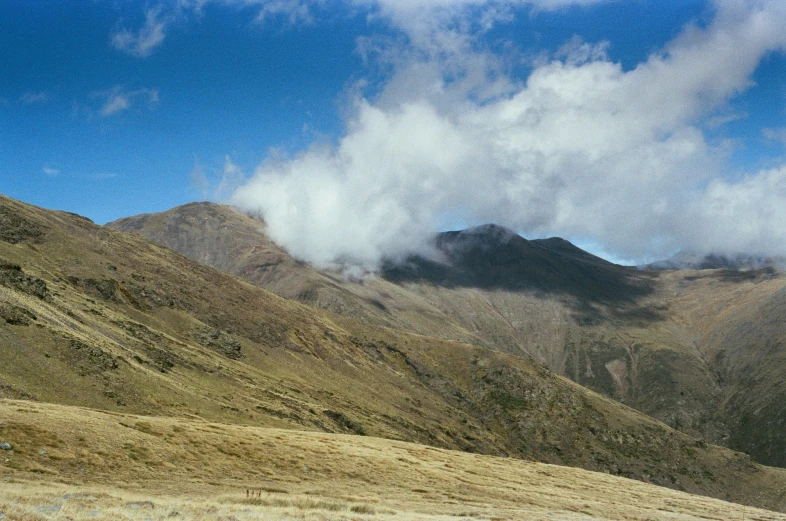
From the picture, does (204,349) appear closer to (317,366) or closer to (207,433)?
(317,366)

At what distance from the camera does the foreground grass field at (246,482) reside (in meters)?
28.9

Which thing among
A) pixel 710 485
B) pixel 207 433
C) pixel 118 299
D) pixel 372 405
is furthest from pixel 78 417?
pixel 710 485

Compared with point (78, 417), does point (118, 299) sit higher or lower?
higher

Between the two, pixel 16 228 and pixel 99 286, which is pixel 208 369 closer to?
pixel 99 286

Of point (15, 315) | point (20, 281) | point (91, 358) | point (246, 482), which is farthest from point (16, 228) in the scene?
point (246, 482)

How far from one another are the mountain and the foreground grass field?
863 mm

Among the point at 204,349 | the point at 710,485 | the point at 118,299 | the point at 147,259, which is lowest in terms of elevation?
the point at 710,485

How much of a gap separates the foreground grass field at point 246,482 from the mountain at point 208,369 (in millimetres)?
863

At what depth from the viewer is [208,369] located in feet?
345

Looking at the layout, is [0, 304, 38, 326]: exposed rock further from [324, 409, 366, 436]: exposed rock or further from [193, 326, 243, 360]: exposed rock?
[324, 409, 366, 436]: exposed rock

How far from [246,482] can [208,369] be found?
69.5 metres

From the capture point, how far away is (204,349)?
12188cm

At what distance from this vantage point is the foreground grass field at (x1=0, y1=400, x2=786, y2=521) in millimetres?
28906

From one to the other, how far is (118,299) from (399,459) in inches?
3544
